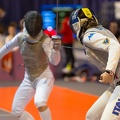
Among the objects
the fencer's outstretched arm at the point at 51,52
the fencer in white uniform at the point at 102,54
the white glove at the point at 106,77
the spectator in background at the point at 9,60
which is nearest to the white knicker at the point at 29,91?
the fencer's outstretched arm at the point at 51,52

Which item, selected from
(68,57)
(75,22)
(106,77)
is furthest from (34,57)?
(68,57)

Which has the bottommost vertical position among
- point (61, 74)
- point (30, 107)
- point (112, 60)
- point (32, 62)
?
point (61, 74)

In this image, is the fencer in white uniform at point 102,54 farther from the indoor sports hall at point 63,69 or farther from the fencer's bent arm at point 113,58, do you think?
the indoor sports hall at point 63,69

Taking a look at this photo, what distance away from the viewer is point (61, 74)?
10.1 meters

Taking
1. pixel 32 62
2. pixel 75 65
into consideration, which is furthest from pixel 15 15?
pixel 32 62

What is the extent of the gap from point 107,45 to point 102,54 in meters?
0.18

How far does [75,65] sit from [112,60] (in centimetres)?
688

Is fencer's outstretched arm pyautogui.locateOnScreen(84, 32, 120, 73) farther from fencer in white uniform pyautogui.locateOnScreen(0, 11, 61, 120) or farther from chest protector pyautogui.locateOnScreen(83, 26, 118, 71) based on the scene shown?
fencer in white uniform pyautogui.locateOnScreen(0, 11, 61, 120)

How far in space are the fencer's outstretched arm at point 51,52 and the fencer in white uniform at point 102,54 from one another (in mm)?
626

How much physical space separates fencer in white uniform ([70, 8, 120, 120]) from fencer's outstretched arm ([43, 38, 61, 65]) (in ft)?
2.05

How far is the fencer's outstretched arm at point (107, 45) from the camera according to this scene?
362 cm

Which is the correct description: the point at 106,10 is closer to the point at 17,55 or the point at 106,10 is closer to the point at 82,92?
the point at 17,55

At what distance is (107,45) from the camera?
3.71m

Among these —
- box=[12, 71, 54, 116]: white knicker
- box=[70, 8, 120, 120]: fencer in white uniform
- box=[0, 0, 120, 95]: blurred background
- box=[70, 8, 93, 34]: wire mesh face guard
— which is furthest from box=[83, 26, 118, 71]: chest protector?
box=[0, 0, 120, 95]: blurred background
